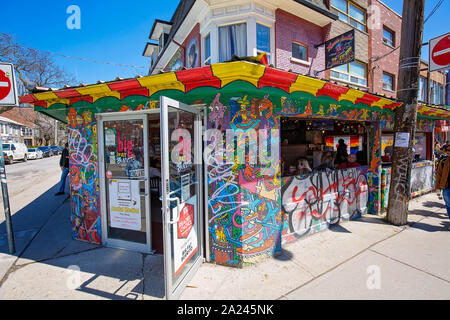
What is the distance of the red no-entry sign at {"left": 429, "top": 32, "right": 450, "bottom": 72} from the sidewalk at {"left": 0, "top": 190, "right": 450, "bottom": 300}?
375 cm

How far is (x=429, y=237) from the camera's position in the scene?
418 centimetres

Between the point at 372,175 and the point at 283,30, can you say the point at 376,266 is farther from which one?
the point at 283,30

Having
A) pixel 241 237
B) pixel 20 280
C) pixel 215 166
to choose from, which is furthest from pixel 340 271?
pixel 20 280

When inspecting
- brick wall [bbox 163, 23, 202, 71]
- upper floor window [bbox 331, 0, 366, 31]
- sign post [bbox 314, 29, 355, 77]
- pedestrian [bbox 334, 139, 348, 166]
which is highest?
upper floor window [bbox 331, 0, 366, 31]

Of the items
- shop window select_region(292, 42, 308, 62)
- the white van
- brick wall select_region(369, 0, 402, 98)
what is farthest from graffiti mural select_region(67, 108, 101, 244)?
the white van

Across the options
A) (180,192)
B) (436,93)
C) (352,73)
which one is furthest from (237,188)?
(436,93)

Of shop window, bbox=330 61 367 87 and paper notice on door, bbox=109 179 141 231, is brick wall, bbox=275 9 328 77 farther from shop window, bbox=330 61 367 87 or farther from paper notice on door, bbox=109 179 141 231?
paper notice on door, bbox=109 179 141 231

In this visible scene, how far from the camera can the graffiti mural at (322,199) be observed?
398cm

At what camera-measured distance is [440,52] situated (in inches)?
188

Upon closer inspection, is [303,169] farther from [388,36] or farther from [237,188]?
[388,36]

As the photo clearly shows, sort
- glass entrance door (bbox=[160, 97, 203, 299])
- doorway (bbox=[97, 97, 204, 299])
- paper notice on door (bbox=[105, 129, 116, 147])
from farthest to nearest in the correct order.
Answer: paper notice on door (bbox=[105, 129, 116, 147]) → doorway (bbox=[97, 97, 204, 299]) → glass entrance door (bbox=[160, 97, 203, 299])

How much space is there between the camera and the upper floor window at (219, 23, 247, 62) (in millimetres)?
6059

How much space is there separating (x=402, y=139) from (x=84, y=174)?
669cm
